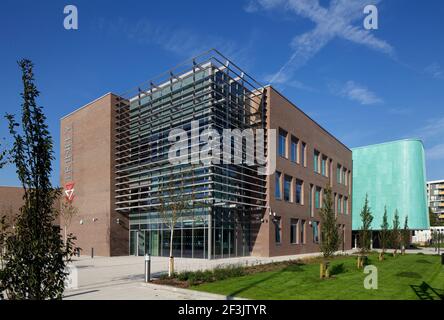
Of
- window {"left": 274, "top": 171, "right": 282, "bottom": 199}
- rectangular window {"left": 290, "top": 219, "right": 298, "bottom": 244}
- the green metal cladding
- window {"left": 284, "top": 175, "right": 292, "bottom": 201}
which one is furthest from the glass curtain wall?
the green metal cladding

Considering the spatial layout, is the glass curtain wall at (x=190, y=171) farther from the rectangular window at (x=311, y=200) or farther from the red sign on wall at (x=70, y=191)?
the rectangular window at (x=311, y=200)

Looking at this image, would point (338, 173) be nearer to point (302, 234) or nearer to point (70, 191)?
point (302, 234)

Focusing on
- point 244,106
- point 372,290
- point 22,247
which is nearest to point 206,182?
point 244,106

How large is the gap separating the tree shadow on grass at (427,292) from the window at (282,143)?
21517 millimetres

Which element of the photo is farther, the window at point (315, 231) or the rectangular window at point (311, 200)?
the window at point (315, 231)

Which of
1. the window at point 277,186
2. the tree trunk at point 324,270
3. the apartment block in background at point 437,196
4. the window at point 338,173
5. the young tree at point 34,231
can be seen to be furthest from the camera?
the apartment block in background at point 437,196

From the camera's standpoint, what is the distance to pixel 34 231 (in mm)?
6477

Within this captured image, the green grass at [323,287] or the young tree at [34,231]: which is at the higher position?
the young tree at [34,231]

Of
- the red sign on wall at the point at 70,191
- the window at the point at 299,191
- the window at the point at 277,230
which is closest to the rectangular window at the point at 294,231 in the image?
the window at the point at 299,191

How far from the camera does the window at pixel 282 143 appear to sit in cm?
3631

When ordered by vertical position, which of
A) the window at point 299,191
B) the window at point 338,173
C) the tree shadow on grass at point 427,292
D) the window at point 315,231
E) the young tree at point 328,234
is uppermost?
the window at point 338,173

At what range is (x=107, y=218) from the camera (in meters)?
34.5
